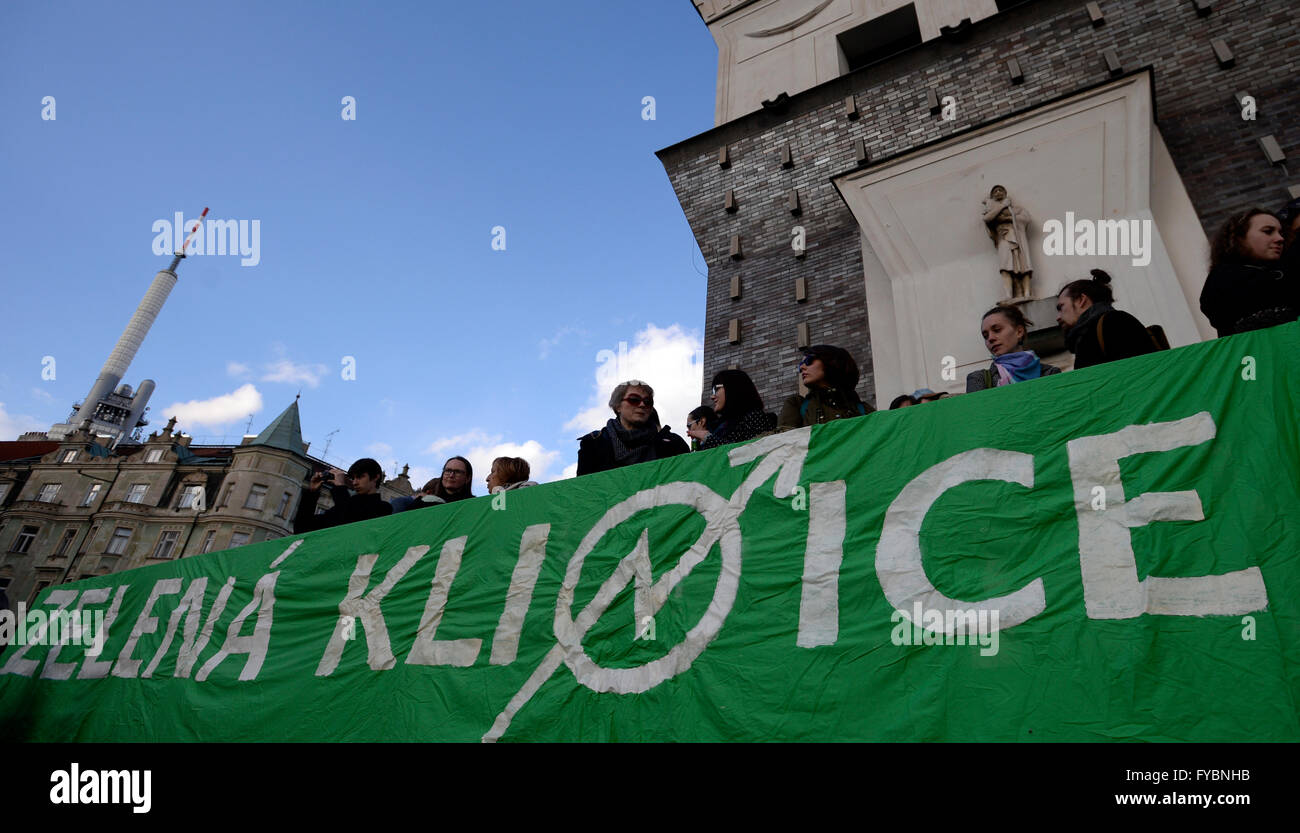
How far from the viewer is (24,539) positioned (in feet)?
141

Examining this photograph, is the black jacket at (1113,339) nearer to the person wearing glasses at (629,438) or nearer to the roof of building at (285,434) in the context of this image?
the person wearing glasses at (629,438)

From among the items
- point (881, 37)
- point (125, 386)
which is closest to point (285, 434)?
point (881, 37)

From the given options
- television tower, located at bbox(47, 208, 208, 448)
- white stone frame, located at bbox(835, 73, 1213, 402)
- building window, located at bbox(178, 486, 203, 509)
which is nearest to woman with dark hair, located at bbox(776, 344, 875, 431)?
white stone frame, located at bbox(835, 73, 1213, 402)

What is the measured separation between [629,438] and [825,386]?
1568mm

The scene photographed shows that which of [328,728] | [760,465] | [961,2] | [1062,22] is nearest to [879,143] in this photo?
[1062,22]

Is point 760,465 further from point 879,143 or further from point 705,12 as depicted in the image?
point 705,12

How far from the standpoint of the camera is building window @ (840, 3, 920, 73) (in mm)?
13151

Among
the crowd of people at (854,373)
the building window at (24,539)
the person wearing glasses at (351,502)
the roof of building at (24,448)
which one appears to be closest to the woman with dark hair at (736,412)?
the crowd of people at (854,373)

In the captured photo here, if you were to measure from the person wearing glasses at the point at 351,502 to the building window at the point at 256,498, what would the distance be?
129 ft

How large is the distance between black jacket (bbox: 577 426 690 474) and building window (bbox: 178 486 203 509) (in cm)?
4584

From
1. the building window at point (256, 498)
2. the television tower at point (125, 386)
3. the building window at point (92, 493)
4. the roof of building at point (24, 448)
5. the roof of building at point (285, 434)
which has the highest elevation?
the television tower at point (125, 386)

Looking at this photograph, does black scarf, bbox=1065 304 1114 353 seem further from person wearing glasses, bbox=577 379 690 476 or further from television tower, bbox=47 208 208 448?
television tower, bbox=47 208 208 448

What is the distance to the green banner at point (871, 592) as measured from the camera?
8.04ft

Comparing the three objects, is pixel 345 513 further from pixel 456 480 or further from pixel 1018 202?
pixel 1018 202
